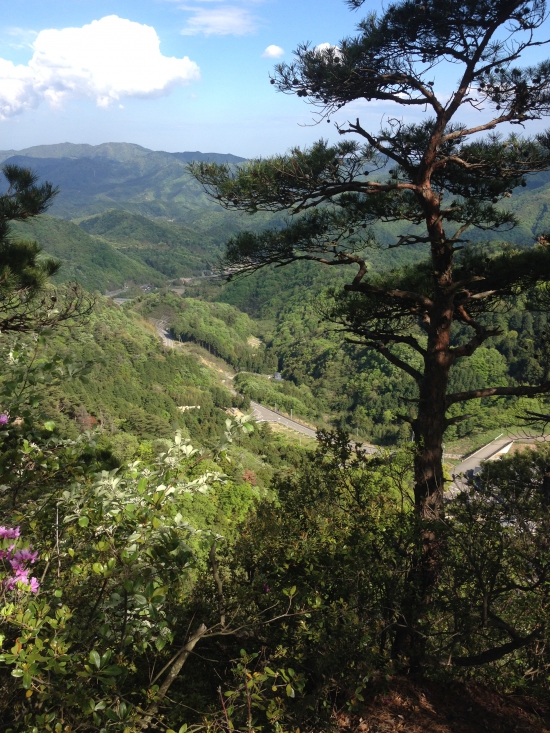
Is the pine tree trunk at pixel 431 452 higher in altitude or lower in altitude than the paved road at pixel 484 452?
higher

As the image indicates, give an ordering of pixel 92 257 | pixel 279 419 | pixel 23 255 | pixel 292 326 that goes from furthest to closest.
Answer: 1. pixel 92 257
2. pixel 292 326
3. pixel 279 419
4. pixel 23 255

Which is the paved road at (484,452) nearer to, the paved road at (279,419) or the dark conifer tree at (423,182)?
the paved road at (279,419)

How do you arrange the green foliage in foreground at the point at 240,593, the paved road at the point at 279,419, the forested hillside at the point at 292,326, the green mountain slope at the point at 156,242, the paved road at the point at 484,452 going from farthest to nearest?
the green mountain slope at the point at 156,242 → the forested hillside at the point at 292,326 → the paved road at the point at 279,419 → the paved road at the point at 484,452 → the green foliage in foreground at the point at 240,593

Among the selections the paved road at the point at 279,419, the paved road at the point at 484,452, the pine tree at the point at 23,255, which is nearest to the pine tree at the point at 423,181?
the pine tree at the point at 23,255

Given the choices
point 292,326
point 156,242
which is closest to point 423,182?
point 292,326

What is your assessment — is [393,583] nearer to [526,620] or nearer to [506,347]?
[526,620]

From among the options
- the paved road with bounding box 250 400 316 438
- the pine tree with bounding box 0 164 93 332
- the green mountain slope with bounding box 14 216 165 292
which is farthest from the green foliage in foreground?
the green mountain slope with bounding box 14 216 165 292

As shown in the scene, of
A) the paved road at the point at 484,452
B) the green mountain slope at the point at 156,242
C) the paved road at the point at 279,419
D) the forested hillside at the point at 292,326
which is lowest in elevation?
the paved road at the point at 279,419

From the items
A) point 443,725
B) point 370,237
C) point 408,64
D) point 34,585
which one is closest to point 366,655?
point 443,725

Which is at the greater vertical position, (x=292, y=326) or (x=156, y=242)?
(x=156, y=242)

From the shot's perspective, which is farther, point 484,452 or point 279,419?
point 279,419

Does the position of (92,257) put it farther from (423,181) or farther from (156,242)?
(423,181)

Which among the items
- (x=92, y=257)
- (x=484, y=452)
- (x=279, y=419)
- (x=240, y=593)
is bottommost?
(x=279, y=419)

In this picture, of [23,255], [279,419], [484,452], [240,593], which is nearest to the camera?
[240,593]
